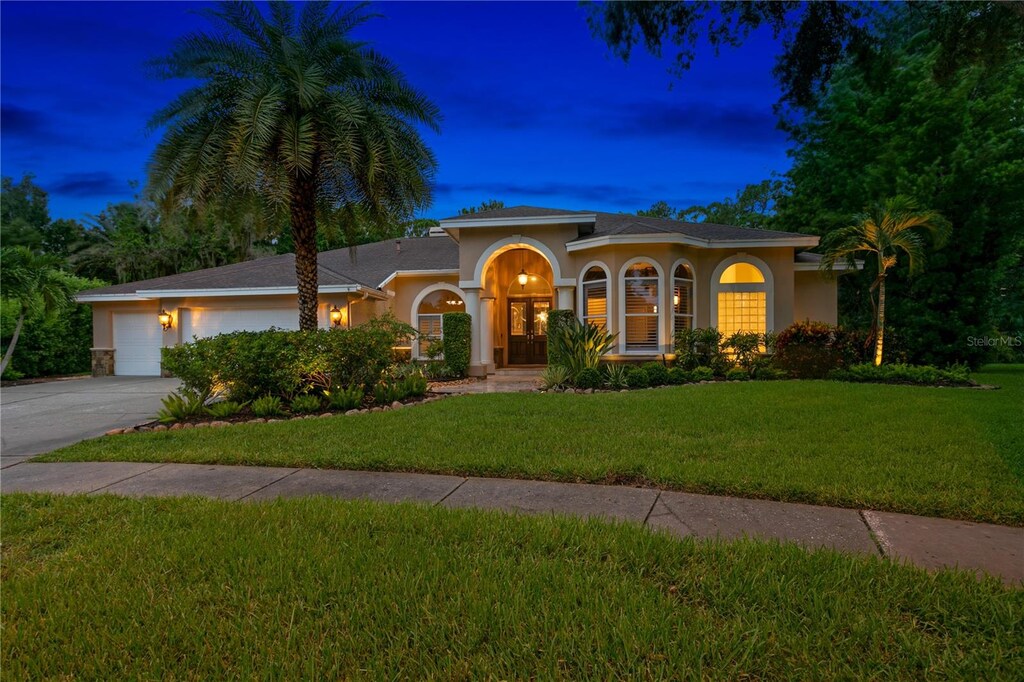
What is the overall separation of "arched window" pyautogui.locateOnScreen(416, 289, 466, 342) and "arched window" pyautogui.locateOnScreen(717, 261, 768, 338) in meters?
7.86

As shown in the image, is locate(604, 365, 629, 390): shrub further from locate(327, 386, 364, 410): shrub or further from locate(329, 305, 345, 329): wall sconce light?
locate(329, 305, 345, 329): wall sconce light

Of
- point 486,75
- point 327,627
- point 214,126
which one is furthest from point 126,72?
point 327,627

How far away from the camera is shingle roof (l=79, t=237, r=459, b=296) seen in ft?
52.9

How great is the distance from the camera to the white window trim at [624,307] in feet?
43.9

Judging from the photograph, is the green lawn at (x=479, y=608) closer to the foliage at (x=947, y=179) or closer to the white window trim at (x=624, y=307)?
the white window trim at (x=624, y=307)

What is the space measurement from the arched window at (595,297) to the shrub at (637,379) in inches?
97.3

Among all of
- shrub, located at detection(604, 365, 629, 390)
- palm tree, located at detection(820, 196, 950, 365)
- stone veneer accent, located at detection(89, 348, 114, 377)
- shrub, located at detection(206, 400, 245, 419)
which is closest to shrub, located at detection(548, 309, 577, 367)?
shrub, located at detection(604, 365, 629, 390)

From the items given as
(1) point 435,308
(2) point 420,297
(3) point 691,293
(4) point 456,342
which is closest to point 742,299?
(3) point 691,293

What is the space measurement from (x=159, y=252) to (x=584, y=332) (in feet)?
90.0

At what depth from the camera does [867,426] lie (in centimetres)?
643

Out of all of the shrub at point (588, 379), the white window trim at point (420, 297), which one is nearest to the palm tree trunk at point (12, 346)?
the white window trim at point (420, 297)

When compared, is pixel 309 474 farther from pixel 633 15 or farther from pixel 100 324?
pixel 100 324

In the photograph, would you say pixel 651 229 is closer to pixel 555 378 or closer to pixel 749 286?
pixel 749 286

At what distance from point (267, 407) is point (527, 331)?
35.0 feet
